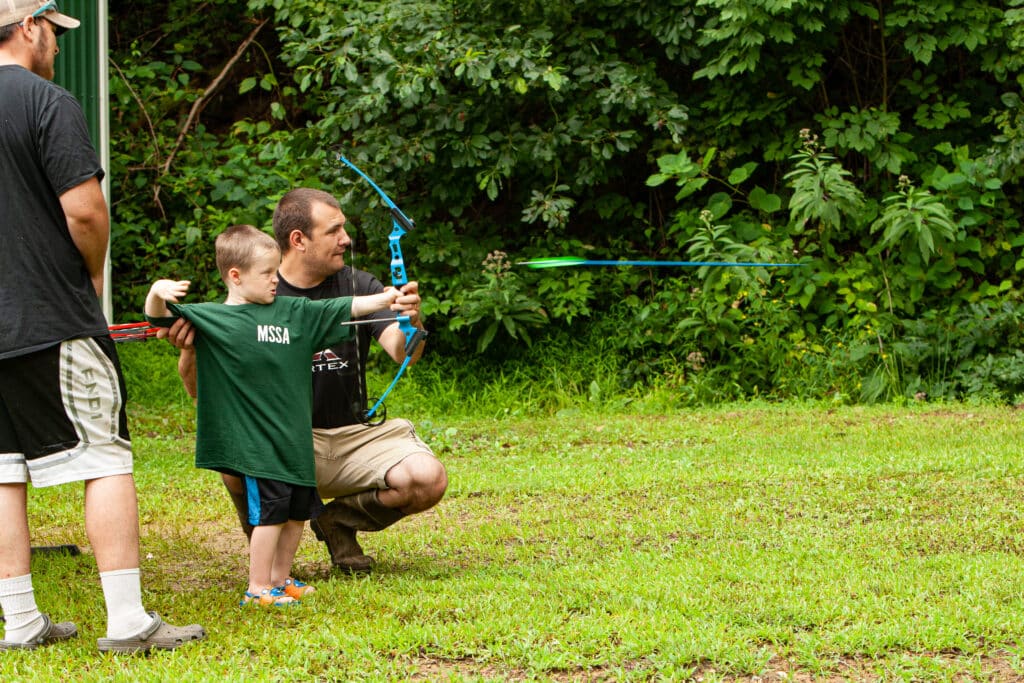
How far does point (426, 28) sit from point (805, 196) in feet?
10.9

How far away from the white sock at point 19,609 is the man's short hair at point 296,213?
1.53 m

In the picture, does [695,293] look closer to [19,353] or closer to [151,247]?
[151,247]

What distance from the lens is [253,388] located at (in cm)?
412

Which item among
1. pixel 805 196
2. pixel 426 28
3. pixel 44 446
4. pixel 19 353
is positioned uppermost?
pixel 426 28

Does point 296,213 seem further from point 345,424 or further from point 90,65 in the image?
point 90,65

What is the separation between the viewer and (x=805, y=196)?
31.4 feet

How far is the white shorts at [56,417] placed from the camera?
3.59 m

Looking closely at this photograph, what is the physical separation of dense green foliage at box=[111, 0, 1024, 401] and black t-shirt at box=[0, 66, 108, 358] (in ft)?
19.3

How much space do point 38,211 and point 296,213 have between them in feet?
3.58

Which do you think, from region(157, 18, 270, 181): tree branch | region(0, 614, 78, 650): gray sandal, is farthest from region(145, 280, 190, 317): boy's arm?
region(157, 18, 270, 181): tree branch

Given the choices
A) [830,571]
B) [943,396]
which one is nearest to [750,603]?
[830,571]

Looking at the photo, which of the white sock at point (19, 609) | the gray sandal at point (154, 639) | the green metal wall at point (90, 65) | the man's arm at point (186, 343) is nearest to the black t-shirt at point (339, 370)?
the man's arm at point (186, 343)

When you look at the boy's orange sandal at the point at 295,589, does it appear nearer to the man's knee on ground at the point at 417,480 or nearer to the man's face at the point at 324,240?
the man's knee on ground at the point at 417,480

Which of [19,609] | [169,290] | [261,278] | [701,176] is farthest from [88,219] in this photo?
[701,176]
